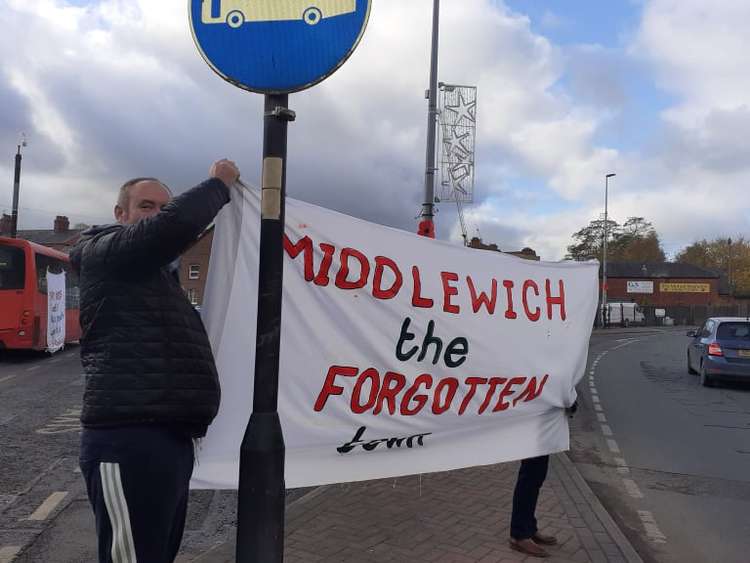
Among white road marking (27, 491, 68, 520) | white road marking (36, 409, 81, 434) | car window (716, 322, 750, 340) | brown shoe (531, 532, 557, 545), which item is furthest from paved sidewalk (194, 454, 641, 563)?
car window (716, 322, 750, 340)

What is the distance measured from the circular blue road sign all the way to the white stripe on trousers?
1439mm

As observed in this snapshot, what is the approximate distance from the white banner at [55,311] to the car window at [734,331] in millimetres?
16337

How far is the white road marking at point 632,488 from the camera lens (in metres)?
6.13

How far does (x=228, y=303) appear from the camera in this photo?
2.94m

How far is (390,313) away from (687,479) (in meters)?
4.85

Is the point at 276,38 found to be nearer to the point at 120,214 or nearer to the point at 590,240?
the point at 120,214

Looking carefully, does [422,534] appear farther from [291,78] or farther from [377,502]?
[291,78]

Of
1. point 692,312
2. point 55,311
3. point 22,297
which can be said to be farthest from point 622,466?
point 692,312

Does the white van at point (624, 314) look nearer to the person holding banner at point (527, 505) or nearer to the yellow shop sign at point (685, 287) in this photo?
the yellow shop sign at point (685, 287)

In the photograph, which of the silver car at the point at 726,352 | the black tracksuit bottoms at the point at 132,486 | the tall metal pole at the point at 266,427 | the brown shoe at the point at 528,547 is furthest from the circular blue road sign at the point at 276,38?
the silver car at the point at 726,352

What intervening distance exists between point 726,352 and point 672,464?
26.1 feet

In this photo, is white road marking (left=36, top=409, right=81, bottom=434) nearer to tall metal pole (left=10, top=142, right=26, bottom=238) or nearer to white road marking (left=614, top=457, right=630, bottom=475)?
white road marking (left=614, top=457, right=630, bottom=475)

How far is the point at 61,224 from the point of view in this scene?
235 ft

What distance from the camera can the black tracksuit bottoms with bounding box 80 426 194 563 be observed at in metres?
2.10
